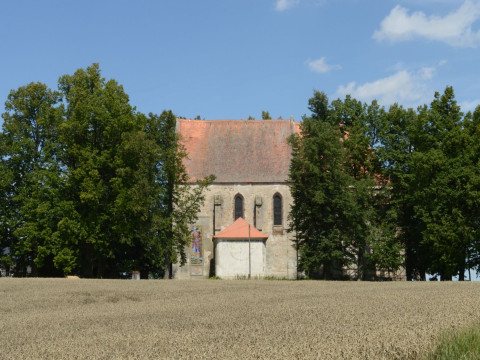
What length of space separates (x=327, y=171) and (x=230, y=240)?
1216 cm

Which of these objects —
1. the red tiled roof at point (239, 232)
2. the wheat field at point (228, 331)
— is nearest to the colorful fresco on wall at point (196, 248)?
the red tiled roof at point (239, 232)

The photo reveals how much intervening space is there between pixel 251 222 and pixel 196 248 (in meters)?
5.60

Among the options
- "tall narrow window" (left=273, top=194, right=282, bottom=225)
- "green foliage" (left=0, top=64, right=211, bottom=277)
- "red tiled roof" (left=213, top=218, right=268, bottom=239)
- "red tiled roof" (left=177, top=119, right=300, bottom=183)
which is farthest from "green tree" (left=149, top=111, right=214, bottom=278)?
"tall narrow window" (left=273, top=194, right=282, bottom=225)

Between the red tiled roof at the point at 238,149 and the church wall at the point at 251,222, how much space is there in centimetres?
97

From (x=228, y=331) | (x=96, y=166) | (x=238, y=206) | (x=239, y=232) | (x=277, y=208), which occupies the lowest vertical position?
(x=228, y=331)

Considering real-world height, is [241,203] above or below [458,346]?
above

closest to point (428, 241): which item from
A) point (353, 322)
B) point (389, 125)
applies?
point (389, 125)

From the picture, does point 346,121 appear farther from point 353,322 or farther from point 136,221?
point 353,322

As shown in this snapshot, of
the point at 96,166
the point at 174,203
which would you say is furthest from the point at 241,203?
the point at 96,166

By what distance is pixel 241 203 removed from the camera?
5406 centimetres

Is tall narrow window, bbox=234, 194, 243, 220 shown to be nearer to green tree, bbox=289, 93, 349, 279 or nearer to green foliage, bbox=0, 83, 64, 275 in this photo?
green tree, bbox=289, 93, 349, 279

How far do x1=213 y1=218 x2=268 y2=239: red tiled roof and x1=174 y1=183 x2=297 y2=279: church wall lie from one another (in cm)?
212

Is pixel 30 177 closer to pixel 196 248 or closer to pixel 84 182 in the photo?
pixel 84 182

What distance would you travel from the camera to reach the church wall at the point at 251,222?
52.6m
